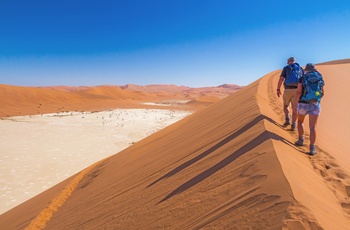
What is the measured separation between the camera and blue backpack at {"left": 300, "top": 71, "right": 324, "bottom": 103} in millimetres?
3656

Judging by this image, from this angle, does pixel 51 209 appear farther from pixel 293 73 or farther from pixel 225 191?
pixel 293 73

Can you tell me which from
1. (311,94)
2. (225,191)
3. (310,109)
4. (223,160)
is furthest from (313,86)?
(225,191)

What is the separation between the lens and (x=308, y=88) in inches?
145

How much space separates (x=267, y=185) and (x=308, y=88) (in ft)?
7.43

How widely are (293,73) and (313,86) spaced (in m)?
1.24

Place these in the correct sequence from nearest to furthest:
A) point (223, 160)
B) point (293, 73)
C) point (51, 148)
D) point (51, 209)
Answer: point (223, 160) < point (51, 209) < point (293, 73) < point (51, 148)

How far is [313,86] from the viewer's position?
367 cm

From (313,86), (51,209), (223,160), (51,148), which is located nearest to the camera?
(223,160)

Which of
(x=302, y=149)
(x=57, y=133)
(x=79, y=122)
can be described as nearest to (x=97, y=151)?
(x=57, y=133)

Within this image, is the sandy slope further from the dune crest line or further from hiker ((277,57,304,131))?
hiker ((277,57,304,131))

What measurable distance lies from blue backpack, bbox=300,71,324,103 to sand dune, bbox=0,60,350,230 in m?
0.73

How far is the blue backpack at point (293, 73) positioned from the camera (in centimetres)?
480

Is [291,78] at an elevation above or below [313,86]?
above

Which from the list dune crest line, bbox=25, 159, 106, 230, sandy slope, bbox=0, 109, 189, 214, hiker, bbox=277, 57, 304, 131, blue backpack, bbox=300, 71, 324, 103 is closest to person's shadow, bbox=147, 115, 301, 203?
blue backpack, bbox=300, 71, 324, 103
